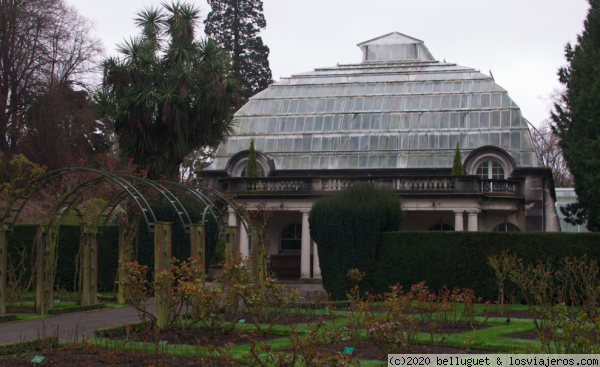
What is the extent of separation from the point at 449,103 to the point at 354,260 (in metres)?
16.7

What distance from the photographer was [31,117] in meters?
32.1

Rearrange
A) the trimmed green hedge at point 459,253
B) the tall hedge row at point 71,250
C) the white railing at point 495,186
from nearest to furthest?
the trimmed green hedge at point 459,253, the tall hedge row at point 71,250, the white railing at point 495,186

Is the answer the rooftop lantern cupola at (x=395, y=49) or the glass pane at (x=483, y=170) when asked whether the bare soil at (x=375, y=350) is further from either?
the rooftop lantern cupola at (x=395, y=49)

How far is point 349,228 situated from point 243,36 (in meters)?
38.6

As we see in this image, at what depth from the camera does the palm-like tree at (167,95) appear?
1043 inches

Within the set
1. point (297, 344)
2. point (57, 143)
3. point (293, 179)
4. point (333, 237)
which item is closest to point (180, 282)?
point (297, 344)

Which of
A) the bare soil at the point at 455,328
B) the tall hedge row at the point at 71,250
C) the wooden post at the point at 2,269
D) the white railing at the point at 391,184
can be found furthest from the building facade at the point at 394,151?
the wooden post at the point at 2,269

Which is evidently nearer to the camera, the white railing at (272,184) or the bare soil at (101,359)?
the bare soil at (101,359)

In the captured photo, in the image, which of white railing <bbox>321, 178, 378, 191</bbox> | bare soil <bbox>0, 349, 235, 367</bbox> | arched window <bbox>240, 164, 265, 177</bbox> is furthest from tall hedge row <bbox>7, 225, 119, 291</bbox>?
bare soil <bbox>0, 349, 235, 367</bbox>

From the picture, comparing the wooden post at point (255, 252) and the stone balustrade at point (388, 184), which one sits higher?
the stone balustrade at point (388, 184)

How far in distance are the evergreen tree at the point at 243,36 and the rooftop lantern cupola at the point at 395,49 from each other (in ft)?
42.6

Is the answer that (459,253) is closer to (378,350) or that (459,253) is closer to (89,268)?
(378,350)

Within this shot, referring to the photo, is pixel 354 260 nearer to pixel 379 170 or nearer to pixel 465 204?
pixel 465 204

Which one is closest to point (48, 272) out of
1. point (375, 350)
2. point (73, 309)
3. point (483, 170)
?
Result: point (73, 309)
